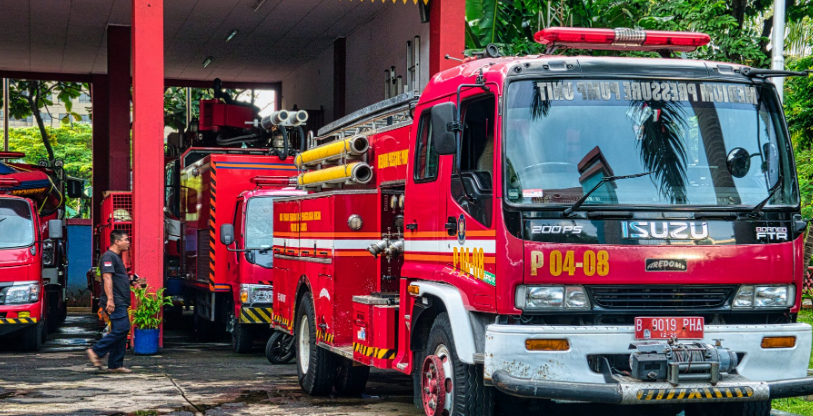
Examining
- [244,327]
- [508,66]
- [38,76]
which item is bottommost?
[244,327]

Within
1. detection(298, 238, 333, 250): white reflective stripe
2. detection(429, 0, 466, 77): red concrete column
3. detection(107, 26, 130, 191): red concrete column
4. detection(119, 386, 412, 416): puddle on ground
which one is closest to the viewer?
detection(119, 386, 412, 416): puddle on ground

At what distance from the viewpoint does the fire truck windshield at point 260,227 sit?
590 inches

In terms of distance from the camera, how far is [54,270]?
60.8 feet

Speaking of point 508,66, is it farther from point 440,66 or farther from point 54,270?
point 54,270

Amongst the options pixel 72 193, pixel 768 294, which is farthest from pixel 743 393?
pixel 72 193

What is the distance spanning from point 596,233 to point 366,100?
15789 millimetres

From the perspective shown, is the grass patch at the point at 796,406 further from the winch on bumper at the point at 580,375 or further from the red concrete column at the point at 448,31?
the red concrete column at the point at 448,31

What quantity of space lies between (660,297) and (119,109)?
1939 centimetres

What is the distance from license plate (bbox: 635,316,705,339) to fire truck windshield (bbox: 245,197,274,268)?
888cm

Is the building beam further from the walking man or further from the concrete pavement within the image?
the walking man

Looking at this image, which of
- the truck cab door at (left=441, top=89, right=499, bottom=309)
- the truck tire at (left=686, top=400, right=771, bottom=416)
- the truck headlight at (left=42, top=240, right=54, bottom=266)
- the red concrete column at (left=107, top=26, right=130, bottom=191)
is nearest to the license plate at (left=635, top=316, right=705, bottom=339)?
the truck cab door at (left=441, top=89, right=499, bottom=309)

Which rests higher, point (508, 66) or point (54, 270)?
point (508, 66)

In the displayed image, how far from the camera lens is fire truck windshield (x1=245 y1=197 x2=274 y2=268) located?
14984 millimetres

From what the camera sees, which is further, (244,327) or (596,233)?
(244,327)
